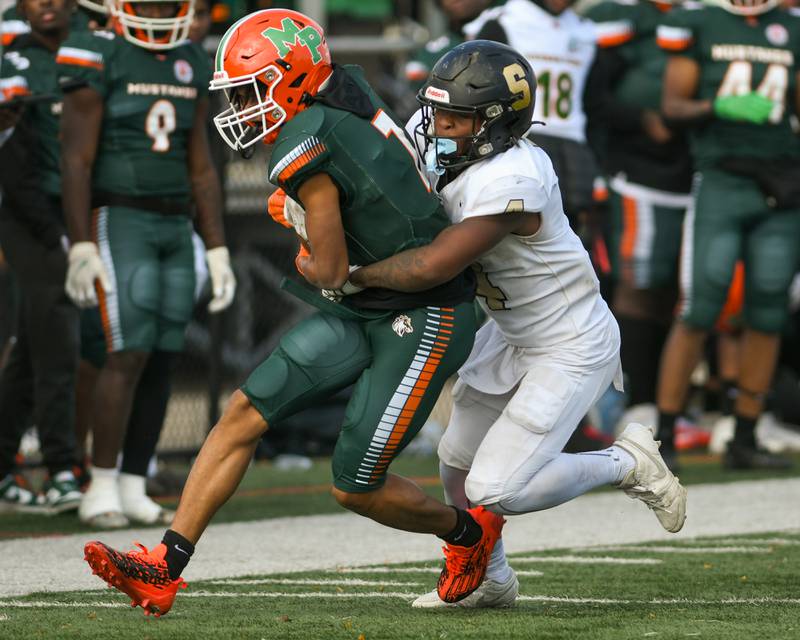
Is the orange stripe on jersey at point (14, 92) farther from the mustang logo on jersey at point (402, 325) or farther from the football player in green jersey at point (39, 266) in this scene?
the mustang logo on jersey at point (402, 325)

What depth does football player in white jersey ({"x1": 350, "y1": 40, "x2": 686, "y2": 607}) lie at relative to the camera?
463cm

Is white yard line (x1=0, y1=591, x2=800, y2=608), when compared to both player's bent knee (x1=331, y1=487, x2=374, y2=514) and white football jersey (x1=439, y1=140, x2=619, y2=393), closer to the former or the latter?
player's bent knee (x1=331, y1=487, x2=374, y2=514)

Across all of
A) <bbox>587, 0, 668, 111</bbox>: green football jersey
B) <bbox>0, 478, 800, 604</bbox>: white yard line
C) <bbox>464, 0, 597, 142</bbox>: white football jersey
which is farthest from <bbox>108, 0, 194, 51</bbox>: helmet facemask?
<bbox>587, 0, 668, 111</bbox>: green football jersey

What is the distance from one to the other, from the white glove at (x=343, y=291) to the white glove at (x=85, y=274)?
2.16 metres

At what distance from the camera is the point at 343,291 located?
15.4ft

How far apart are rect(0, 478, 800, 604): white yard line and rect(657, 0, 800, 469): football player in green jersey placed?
1.12 metres

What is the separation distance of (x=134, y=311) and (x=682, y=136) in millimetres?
3829

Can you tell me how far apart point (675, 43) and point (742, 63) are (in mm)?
347

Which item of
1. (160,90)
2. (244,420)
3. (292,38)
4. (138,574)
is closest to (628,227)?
(160,90)

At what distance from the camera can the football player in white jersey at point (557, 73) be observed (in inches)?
316

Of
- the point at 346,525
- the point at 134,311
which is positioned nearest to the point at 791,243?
the point at 346,525

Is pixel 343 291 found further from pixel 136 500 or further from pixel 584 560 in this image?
pixel 136 500

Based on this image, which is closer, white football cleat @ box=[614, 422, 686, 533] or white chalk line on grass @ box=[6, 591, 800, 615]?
white chalk line on grass @ box=[6, 591, 800, 615]

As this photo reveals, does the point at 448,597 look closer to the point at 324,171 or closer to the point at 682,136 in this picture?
the point at 324,171
